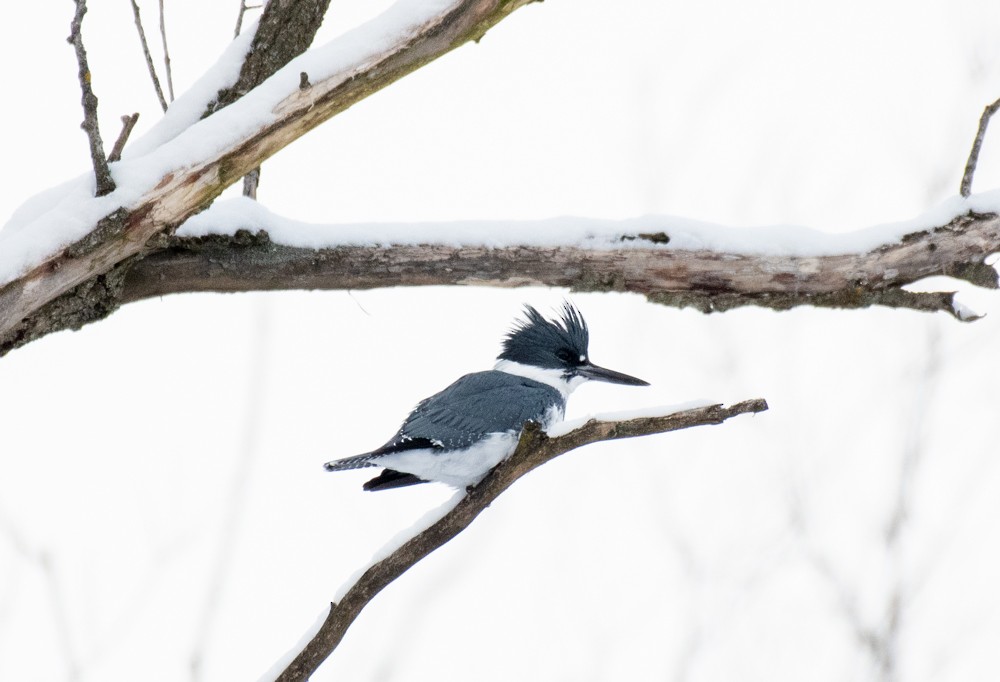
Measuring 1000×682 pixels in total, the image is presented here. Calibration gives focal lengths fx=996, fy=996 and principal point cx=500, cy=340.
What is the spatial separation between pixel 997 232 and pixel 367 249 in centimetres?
207

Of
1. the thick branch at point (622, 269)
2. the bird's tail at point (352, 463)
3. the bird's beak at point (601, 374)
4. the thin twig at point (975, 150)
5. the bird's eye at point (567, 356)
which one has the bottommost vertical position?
the bird's tail at point (352, 463)

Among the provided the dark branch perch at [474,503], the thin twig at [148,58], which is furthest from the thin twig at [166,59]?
the dark branch perch at [474,503]

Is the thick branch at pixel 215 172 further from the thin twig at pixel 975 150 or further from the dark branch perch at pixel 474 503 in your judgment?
the thin twig at pixel 975 150

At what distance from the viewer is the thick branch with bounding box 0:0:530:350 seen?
2.63m

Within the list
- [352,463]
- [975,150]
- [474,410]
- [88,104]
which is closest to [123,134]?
[88,104]

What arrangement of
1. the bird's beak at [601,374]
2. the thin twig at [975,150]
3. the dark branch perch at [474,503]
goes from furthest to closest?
the bird's beak at [601,374] < the thin twig at [975,150] < the dark branch perch at [474,503]

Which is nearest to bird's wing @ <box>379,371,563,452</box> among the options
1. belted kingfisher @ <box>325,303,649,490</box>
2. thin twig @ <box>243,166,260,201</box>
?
belted kingfisher @ <box>325,303,649,490</box>

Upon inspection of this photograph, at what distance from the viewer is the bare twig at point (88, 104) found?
7.72 feet

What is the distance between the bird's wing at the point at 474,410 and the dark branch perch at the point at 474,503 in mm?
506

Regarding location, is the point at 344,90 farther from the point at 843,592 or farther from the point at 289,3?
the point at 843,592

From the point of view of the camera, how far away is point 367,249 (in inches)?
123

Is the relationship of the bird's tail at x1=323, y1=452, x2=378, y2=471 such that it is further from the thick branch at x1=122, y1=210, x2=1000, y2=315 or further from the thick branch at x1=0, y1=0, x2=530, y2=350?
the thick branch at x1=0, y1=0, x2=530, y2=350

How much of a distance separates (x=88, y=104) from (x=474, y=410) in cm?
170

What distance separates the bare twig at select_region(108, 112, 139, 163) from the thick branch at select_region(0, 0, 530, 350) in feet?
0.41
